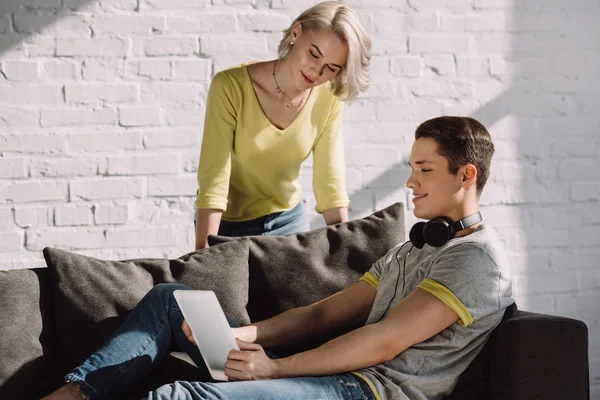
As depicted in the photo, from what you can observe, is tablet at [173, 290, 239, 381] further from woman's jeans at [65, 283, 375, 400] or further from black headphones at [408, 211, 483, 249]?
black headphones at [408, 211, 483, 249]

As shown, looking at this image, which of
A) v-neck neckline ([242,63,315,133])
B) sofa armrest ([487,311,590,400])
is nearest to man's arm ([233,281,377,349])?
sofa armrest ([487,311,590,400])

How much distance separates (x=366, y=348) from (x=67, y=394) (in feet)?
2.22

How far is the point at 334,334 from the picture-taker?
88.5 inches

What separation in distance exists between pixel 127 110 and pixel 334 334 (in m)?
1.33

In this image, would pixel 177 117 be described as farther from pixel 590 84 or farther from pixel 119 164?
pixel 590 84

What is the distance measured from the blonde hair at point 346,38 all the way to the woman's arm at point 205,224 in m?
0.51

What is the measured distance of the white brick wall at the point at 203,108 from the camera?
3.05 m

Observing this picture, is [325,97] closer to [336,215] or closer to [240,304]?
[336,215]

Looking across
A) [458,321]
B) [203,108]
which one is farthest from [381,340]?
[203,108]

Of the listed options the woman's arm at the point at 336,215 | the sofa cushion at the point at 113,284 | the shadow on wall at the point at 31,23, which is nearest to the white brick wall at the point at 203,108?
the shadow on wall at the point at 31,23

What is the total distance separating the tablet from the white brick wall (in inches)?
50.9

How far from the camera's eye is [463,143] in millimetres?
A: 2033

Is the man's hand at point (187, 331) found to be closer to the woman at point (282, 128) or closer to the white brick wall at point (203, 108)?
the woman at point (282, 128)

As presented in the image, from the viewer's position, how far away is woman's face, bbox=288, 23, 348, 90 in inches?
94.2
